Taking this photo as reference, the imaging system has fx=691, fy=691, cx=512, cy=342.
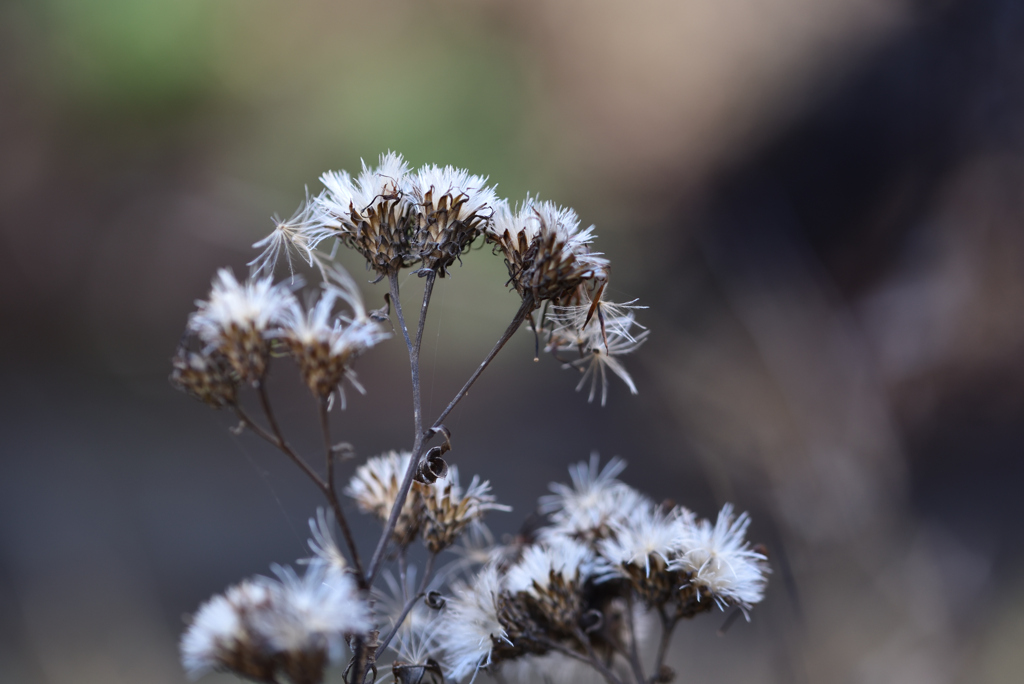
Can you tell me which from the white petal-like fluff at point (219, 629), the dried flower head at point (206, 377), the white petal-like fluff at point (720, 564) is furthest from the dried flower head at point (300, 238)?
the white petal-like fluff at point (720, 564)

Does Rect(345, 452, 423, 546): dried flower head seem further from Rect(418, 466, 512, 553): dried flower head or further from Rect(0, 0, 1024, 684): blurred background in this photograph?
Rect(0, 0, 1024, 684): blurred background

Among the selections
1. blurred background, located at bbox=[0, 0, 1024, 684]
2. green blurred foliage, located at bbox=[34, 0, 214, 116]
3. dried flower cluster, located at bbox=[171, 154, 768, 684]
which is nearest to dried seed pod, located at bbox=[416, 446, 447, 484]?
dried flower cluster, located at bbox=[171, 154, 768, 684]

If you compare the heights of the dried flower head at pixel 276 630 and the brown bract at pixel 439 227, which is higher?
the brown bract at pixel 439 227

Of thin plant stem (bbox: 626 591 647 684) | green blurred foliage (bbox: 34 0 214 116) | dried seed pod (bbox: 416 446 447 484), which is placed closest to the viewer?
dried seed pod (bbox: 416 446 447 484)

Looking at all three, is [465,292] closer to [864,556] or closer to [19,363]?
[864,556]

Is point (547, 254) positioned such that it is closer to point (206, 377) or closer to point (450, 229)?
point (450, 229)

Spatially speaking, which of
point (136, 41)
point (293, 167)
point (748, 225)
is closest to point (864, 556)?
point (748, 225)

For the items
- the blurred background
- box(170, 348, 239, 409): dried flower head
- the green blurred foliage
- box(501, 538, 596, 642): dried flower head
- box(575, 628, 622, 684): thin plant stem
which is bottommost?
box(575, 628, 622, 684): thin plant stem

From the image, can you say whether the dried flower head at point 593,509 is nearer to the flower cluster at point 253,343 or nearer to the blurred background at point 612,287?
the flower cluster at point 253,343
